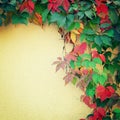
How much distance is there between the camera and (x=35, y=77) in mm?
2480

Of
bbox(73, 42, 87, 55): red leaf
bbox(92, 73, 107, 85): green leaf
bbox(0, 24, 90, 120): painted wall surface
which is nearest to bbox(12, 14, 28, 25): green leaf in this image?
bbox(0, 24, 90, 120): painted wall surface

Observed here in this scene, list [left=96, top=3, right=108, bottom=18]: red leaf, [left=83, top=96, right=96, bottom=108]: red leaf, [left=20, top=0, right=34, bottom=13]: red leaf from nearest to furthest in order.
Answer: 1. [left=96, top=3, right=108, bottom=18]: red leaf
2. [left=20, top=0, right=34, bottom=13]: red leaf
3. [left=83, top=96, right=96, bottom=108]: red leaf

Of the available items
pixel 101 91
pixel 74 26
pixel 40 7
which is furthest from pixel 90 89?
pixel 40 7

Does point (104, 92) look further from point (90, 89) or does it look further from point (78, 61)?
point (78, 61)

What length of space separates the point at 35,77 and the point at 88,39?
0.55m

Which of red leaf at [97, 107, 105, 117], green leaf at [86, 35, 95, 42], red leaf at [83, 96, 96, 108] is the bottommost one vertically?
red leaf at [97, 107, 105, 117]

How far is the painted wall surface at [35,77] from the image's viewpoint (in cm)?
244

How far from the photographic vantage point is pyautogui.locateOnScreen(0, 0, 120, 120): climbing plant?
7.29 ft

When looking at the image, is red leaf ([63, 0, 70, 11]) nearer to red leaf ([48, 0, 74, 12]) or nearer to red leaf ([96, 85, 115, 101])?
red leaf ([48, 0, 74, 12])

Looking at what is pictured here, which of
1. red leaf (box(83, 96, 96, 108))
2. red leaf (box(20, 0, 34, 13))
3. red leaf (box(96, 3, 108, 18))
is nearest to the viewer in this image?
red leaf (box(96, 3, 108, 18))

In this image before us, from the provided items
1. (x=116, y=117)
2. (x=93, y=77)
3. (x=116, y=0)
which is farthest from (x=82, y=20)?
(x=116, y=117)

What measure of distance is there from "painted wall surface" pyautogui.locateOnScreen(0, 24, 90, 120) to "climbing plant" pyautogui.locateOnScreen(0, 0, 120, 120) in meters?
0.08

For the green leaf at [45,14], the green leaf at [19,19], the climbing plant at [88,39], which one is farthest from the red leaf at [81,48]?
the green leaf at [19,19]

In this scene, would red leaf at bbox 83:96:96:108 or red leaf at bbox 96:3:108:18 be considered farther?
red leaf at bbox 83:96:96:108
